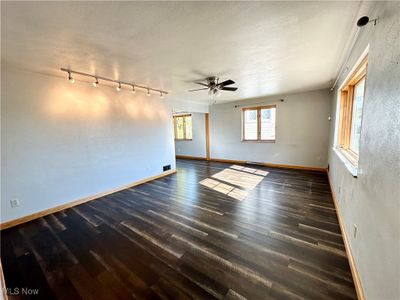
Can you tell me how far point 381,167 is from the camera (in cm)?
107

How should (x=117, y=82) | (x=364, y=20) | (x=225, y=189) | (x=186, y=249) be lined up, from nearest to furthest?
(x=364, y=20) < (x=186, y=249) < (x=117, y=82) < (x=225, y=189)

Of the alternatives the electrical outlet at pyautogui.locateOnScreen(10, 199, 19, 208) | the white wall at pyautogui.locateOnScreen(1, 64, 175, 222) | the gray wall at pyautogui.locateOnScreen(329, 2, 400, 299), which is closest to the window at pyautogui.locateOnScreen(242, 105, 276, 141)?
the white wall at pyautogui.locateOnScreen(1, 64, 175, 222)

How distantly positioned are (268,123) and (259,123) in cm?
29

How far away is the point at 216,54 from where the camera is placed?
2.28 metres

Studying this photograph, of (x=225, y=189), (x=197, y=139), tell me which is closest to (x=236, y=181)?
(x=225, y=189)

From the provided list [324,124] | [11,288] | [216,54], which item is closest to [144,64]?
[216,54]

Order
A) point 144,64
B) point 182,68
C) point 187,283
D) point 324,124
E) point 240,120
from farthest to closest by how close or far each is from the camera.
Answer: point 240,120
point 324,124
point 182,68
point 144,64
point 187,283

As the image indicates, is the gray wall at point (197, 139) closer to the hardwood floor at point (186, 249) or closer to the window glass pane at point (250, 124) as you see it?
the window glass pane at point (250, 124)

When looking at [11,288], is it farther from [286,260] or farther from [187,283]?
[286,260]

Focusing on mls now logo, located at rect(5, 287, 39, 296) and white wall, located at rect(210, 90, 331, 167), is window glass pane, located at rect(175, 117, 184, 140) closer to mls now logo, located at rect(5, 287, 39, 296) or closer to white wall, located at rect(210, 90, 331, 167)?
white wall, located at rect(210, 90, 331, 167)

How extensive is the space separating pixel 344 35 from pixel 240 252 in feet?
8.69

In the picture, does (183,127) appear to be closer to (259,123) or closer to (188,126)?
(188,126)

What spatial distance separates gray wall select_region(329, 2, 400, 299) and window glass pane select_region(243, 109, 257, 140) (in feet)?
14.6

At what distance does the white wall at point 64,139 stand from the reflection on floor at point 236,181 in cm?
190
